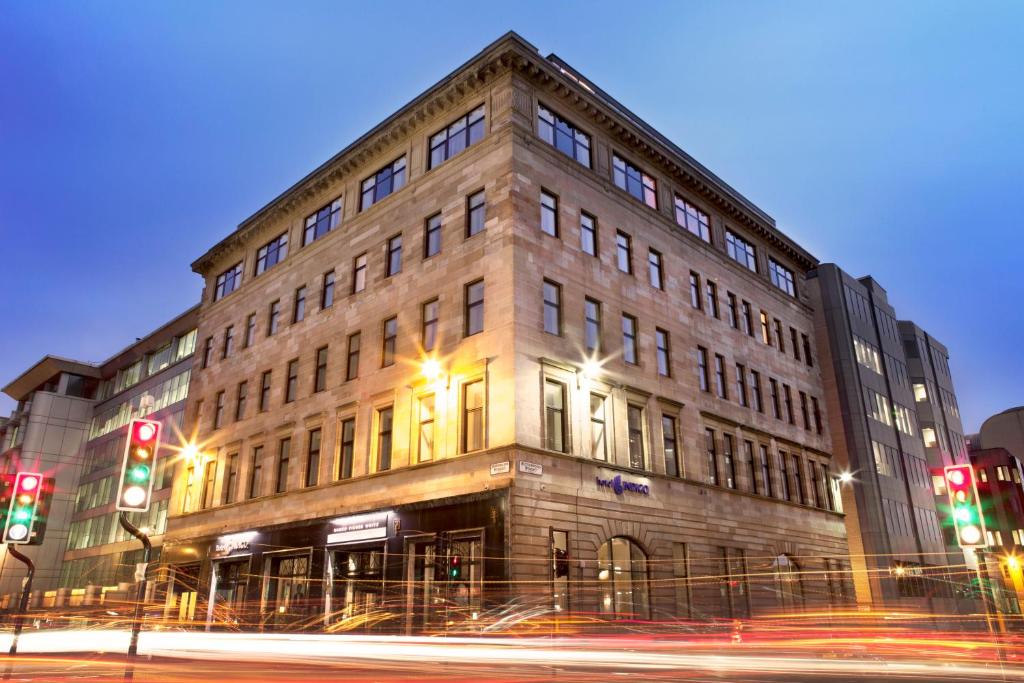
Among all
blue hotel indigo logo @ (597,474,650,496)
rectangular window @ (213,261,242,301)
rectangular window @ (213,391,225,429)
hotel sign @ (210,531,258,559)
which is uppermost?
rectangular window @ (213,261,242,301)

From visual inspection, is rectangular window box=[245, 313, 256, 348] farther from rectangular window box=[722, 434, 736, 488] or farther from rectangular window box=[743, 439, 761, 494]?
rectangular window box=[743, 439, 761, 494]

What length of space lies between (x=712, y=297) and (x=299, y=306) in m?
21.9

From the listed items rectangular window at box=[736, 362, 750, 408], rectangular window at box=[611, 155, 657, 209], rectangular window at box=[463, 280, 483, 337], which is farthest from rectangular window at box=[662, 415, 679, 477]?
rectangular window at box=[611, 155, 657, 209]

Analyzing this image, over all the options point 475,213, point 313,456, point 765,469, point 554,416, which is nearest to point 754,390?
point 765,469

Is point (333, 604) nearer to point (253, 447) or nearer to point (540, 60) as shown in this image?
point (253, 447)

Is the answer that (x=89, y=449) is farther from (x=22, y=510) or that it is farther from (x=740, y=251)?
(x=22, y=510)

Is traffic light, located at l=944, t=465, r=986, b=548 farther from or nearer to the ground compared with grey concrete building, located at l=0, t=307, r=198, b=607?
nearer to the ground

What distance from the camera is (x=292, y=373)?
38094 millimetres

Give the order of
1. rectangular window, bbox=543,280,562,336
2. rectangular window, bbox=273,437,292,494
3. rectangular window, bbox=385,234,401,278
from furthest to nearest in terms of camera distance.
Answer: rectangular window, bbox=273,437,292,494 < rectangular window, bbox=385,234,401,278 < rectangular window, bbox=543,280,562,336

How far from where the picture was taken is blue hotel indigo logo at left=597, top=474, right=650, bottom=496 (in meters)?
28.1

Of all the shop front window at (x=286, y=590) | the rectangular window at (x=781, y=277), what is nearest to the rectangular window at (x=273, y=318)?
the shop front window at (x=286, y=590)

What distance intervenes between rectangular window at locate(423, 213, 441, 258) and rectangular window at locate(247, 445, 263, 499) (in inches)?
563

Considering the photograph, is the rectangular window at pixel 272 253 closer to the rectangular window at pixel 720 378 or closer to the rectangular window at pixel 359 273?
the rectangular window at pixel 359 273

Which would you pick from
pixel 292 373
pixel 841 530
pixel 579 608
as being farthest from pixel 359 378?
pixel 841 530
